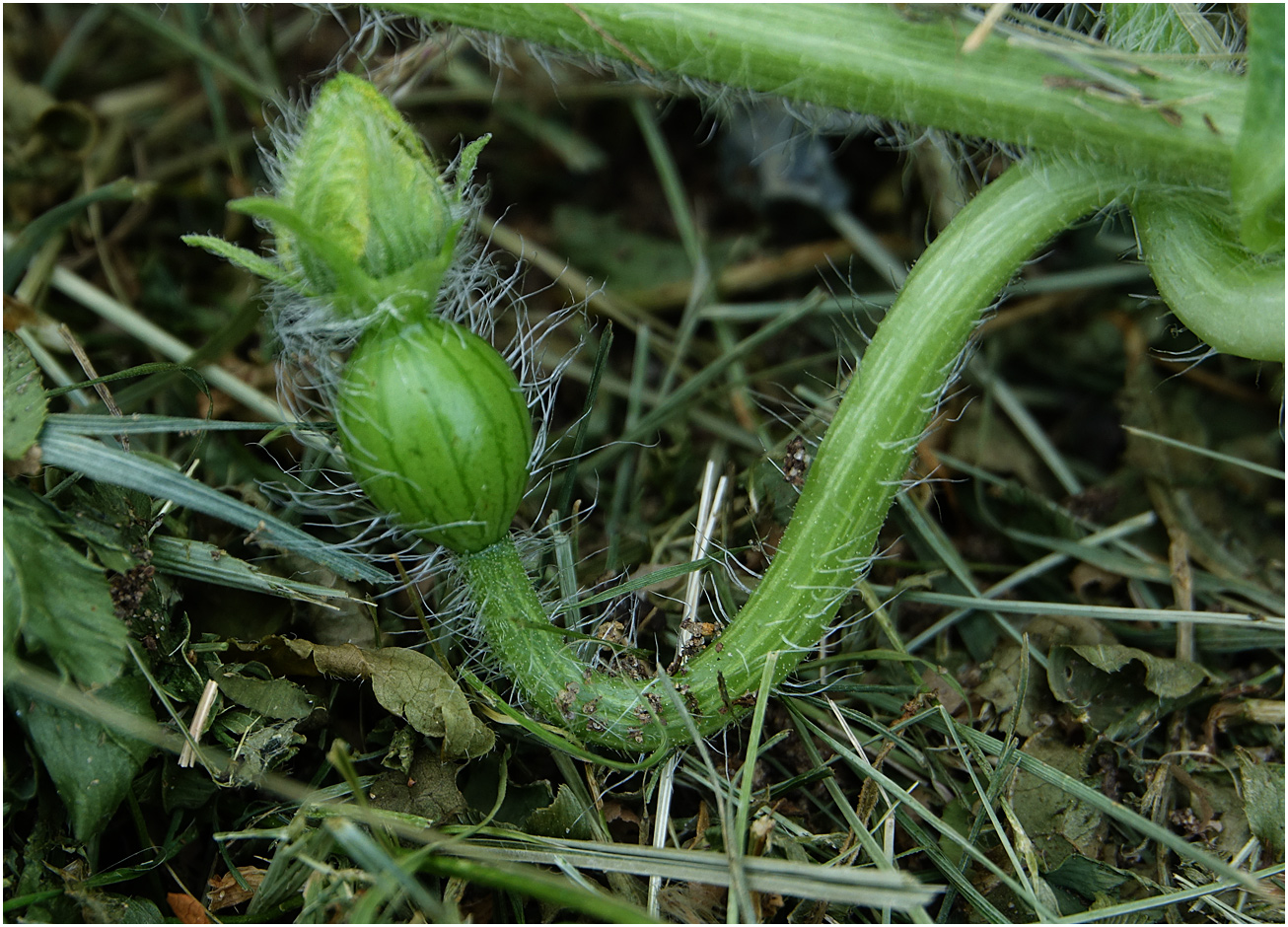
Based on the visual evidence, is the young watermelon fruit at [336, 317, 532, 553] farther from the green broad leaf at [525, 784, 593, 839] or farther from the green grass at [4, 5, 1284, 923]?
the green broad leaf at [525, 784, 593, 839]

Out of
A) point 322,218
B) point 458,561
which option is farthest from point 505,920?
point 322,218

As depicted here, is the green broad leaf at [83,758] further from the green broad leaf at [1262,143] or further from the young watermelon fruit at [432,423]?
the green broad leaf at [1262,143]

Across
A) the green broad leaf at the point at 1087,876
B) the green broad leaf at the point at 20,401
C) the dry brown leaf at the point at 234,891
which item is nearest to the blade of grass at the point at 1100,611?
the green broad leaf at the point at 1087,876

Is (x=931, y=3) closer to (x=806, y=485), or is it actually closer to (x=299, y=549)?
(x=806, y=485)

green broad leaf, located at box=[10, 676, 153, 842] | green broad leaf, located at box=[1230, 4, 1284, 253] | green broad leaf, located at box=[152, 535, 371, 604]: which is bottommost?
green broad leaf, located at box=[10, 676, 153, 842]

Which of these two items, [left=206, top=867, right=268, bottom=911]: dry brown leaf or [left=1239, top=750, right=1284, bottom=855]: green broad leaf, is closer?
[left=206, top=867, right=268, bottom=911]: dry brown leaf

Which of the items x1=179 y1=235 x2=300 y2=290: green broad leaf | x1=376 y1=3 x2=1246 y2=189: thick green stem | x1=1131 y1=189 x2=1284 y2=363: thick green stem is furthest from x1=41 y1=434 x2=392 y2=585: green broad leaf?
x1=1131 y1=189 x2=1284 y2=363: thick green stem

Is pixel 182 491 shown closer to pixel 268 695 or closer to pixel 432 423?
pixel 268 695
